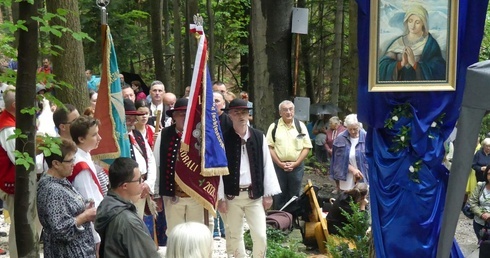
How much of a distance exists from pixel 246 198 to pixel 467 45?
2925 millimetres

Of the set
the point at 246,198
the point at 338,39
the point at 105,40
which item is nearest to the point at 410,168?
the point at 246,198

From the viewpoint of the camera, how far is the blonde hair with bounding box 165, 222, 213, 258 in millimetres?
4461

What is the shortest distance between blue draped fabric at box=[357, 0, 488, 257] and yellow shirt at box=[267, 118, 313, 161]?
410cm

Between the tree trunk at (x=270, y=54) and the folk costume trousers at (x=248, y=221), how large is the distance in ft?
14.4

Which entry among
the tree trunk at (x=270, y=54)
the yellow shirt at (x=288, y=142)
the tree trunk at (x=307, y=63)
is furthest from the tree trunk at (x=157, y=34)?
the yellow shirt at (x=288, y=142)

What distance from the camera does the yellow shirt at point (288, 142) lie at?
12.2m

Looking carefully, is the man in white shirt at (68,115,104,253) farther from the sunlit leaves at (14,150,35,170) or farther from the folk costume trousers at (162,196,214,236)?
the folk costume trousers at (162,196,214,236)

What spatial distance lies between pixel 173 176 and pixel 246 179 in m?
0.81

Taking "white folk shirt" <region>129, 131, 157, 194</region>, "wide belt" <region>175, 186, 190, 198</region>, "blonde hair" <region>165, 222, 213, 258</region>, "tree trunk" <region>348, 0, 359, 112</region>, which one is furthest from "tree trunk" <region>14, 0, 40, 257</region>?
"tree trunk" <region>348, 0, 359, 112</region>

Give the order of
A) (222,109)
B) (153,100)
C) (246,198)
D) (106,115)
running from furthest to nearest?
(153,100), (222,109), (246,198), (106,115)

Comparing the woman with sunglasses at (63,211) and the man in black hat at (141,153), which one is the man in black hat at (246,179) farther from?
the woman with sunglasses at (63,211)

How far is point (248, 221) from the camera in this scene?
9.10 metres

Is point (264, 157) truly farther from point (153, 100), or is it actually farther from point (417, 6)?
point (153, 100)

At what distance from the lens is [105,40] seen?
8.57 m
